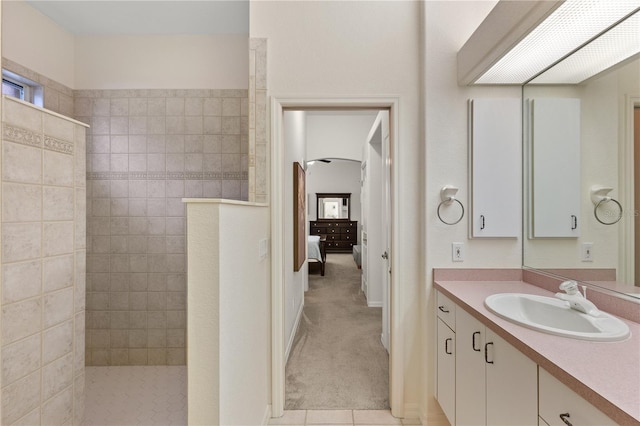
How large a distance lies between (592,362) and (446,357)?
923mm

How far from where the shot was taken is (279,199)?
197 cm

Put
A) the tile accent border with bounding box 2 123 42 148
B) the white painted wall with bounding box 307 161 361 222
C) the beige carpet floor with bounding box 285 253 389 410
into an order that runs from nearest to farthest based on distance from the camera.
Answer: the tile accent border with bounding box 2 123 42 148 → the beige carpet floor with bounding box 285 253 389 410 → the white painted wall with bounding box 307 161 361 222

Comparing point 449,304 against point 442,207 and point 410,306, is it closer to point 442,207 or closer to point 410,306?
point 410,306

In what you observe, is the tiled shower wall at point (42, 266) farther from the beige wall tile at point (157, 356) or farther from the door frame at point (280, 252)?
the beige wall tile at point (157, 356)

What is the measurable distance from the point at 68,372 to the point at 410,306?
6.33 feet

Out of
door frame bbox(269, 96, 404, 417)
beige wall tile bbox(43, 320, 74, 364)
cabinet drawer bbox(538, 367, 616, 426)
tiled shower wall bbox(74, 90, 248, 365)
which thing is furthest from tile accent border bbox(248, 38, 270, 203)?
cabinet drawer bbox(538, 367, 616, 426)

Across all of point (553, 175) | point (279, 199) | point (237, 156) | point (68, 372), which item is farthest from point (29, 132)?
point (553, 175)

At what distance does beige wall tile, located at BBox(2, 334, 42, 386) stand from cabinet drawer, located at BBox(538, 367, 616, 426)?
6.44 feet

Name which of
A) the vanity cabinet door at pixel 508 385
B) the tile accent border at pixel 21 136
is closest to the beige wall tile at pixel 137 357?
the tile accent border at pixel 21 136

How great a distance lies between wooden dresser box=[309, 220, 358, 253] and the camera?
31.0 feet

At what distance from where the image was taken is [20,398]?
1.17 meters

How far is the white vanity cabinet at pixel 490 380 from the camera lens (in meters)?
1.02

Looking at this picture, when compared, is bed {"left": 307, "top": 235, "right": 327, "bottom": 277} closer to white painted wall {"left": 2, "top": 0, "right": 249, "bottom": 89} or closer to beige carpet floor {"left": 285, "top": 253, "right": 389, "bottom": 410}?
beige carpet floor {"left": 285, "top": 253, "right": 389, "bottom": 410}

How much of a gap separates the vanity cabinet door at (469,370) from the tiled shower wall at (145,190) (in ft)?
6.62
